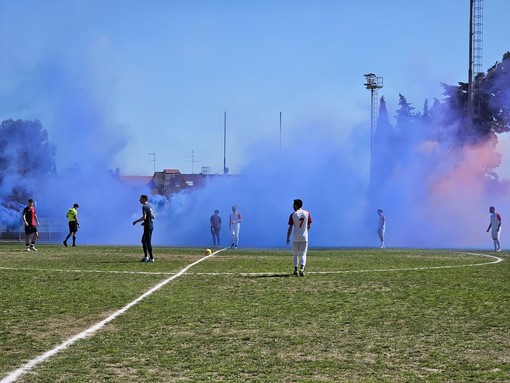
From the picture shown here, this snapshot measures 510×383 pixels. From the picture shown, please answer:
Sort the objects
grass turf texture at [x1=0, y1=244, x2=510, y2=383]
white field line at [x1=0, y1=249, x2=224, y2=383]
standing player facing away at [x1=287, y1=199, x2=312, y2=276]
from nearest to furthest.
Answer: white field line at [x1=0, y1=249, x2=224, y2=383]
grass turf texture at [x1=0, y1=244, x2=510, y2=383]
standing player facing away at [x1=287, y1=199, x2=312, y2=276]

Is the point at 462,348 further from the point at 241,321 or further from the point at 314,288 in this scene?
the point at 314,288

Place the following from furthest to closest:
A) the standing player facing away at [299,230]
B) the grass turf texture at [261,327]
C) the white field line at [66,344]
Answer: the standing player facing away at [299,230] < the grass turf texture at [261,327] < the white field line at [66,344]

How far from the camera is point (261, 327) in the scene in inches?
429

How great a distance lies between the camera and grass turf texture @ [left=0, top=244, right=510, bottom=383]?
7.98 metres

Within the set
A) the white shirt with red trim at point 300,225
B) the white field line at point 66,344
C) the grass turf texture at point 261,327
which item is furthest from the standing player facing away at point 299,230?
the white field line at point 66,344

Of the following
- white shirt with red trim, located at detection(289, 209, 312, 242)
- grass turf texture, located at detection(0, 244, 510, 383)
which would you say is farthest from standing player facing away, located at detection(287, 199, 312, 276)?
grass turf texture, located at detection(0, 244, 510, 383)

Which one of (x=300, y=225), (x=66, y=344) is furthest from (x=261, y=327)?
(x=300, y=225)

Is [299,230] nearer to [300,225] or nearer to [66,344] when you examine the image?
[300,225]

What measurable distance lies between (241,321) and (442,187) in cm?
5125

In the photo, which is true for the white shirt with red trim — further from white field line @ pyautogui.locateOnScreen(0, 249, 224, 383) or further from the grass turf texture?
white field line @ pyautogui.locateOnScreen(0, 249, 224, 383)

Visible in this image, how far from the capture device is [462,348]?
9.37 metres

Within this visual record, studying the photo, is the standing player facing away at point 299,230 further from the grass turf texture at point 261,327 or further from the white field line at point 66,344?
the white field line at point 66,344

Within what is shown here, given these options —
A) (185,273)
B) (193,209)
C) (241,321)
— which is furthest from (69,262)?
(193,209)

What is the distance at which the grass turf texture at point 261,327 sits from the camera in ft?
26.2
